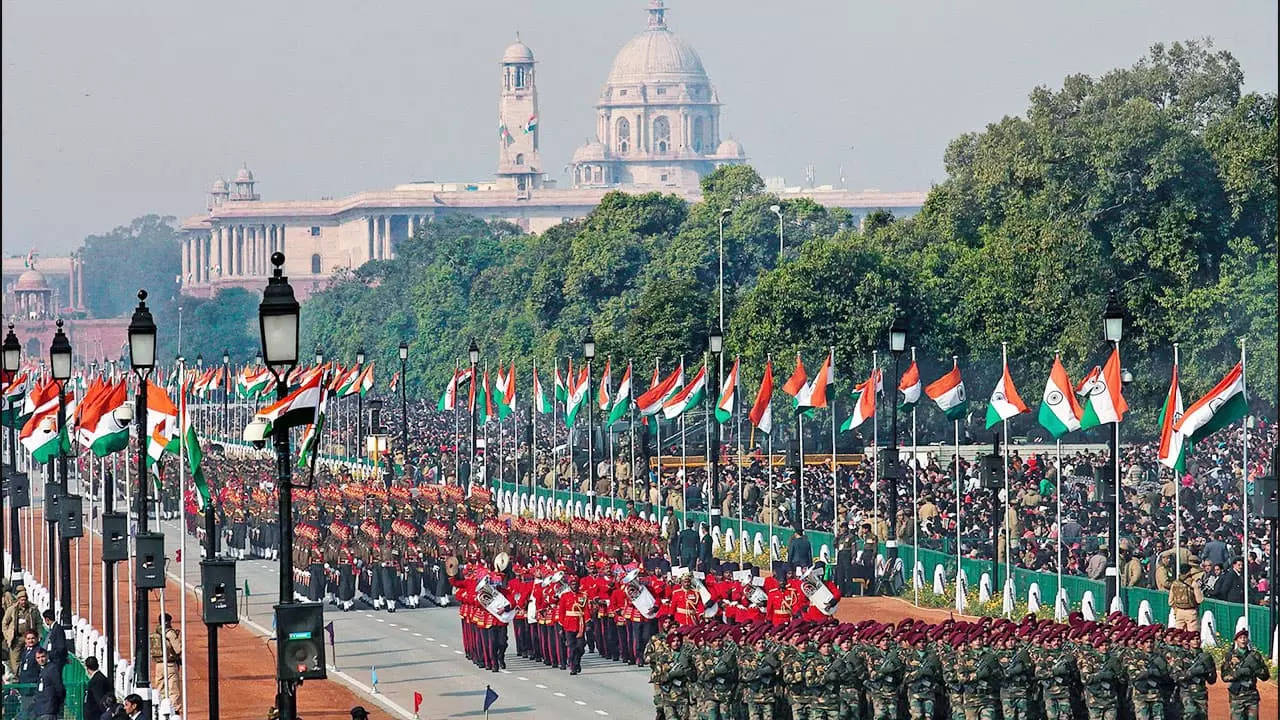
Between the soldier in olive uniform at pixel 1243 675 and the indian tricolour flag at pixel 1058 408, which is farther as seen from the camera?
the indian tricolour flag at pixel 1058 408

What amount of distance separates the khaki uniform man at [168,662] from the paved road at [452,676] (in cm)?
197

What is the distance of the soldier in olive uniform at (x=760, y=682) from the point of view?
30.1 meters

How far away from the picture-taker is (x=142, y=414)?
108 feet

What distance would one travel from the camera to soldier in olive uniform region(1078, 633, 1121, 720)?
2927 cm

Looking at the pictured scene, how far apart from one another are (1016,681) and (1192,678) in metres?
1.71

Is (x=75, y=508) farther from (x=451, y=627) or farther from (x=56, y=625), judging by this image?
(x=451, y=627)

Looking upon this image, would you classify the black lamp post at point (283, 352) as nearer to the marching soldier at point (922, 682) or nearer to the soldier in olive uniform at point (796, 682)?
the soldier in olive uniform at point (796, 682)

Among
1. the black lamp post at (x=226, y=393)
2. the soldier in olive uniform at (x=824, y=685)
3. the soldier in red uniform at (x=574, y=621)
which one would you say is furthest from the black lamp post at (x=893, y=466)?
the black lamp post at (x=226, y=393)

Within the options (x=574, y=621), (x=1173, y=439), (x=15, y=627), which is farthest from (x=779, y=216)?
(x=15, y=627)

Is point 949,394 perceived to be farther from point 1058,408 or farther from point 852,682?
point 852,682

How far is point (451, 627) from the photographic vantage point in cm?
4791

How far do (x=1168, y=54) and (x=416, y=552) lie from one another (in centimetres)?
3971

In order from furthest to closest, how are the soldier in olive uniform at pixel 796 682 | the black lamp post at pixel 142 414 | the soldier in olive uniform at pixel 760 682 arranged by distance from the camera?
the black lamp post at pixel 142 414, the soldier in olive uniform at pixel 760 682, the soldier in olive uniform at pixel 796 682

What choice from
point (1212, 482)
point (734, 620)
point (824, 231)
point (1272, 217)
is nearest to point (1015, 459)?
point (1212, 482)
